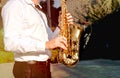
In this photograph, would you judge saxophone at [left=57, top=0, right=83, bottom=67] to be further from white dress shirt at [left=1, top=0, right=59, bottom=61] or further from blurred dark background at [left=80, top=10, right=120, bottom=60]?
blurred dark background at [left=80, top=10, right=120, bottom=60]

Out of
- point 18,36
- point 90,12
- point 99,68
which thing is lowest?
point 99,68

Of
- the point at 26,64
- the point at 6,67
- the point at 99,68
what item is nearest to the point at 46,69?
the point at 26,64

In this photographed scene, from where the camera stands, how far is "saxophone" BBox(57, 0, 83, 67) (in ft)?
8.73

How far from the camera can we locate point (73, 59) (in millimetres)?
2742

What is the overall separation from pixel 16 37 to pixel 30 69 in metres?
0.27

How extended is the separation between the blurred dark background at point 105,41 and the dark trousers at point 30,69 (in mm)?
6389

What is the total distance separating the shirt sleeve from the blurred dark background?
21.5ft

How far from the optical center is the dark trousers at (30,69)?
7.66 ft

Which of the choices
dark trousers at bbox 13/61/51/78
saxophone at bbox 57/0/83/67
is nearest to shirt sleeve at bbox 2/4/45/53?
dark trousers at bbox 13/61/51/78

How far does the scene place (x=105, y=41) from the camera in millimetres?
9031

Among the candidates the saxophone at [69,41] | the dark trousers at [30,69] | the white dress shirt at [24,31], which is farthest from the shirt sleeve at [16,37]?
the saxophone at [69,41]

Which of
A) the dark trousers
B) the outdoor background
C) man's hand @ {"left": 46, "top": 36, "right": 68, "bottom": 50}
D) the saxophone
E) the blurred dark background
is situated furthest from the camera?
the blurred dark background

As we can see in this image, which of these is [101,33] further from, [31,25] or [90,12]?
[31,25]

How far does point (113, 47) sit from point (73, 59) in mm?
6401
